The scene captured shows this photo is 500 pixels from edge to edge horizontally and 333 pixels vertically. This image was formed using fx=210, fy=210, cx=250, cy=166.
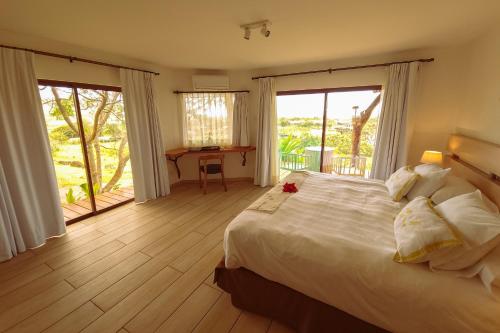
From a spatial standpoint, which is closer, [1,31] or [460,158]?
[1,31]

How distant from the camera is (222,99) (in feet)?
13.9

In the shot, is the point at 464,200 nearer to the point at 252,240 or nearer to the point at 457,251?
the point at 457,251

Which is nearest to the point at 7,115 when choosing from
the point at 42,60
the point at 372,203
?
the point at 42,60

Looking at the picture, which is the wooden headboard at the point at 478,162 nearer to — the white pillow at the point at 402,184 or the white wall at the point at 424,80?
the white wall at the point at 424,80

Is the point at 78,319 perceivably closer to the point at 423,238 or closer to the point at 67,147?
the point at 423,238

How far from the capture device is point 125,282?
187cm

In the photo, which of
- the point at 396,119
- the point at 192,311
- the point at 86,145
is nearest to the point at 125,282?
the point at 192,311

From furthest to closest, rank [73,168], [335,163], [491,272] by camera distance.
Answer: [335,163], [73,168], [491,272]

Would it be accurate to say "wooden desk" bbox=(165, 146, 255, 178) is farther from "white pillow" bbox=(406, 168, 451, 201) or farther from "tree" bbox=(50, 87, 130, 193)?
"white pillow" bbox=(406, 168, 451, 201)

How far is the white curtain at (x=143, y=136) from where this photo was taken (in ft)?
10.7

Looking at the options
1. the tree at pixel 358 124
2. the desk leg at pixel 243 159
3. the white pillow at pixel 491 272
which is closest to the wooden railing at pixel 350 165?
the tree at pixel 358 124

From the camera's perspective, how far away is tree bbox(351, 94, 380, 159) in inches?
150

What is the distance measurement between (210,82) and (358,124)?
2975mm

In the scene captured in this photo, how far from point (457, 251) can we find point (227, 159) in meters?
3.93
